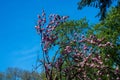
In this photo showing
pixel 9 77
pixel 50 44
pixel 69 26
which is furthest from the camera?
pixel 9 77

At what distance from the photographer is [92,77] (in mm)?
13766

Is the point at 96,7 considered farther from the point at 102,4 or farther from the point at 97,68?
the point at 97,68

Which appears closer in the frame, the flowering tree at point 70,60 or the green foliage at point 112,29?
the flowering tree at point 70,60

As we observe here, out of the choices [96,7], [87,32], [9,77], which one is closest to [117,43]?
[87,32]

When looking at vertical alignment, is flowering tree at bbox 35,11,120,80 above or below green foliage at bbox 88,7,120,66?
below

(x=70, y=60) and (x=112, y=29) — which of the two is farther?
(x=112, y=29)

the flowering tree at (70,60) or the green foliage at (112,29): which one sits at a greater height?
the green foliage at (112,29)

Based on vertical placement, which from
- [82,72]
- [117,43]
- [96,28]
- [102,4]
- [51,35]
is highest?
[96,28]

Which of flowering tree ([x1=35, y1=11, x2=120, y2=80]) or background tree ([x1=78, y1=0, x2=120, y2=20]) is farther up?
background tree ([x1=78, y1=0, x2=120, y2=20])

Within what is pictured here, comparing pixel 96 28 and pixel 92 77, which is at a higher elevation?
pixel 96 28

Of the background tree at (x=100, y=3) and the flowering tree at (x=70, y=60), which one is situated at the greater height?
the background tree at (x=100, y=3)

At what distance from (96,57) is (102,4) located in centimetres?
784

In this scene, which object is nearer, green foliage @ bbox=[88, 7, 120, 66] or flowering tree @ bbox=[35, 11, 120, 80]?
flowering tree @ bbox=[35, 11, 120, 80]

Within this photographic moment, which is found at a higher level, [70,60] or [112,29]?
[112,29]
